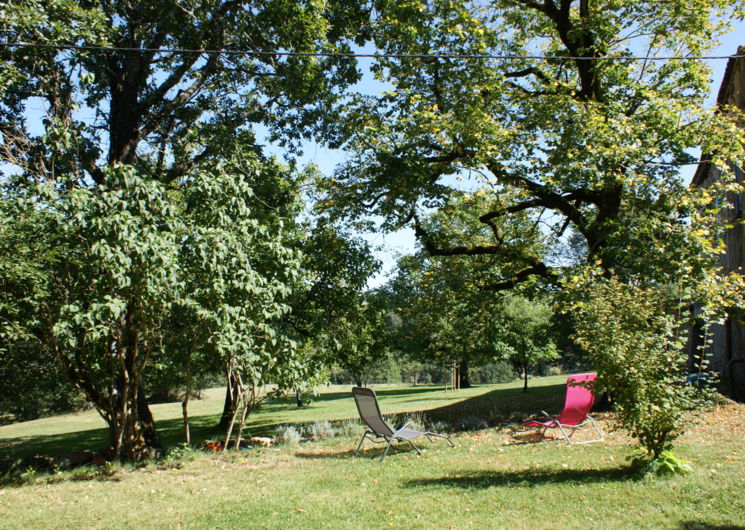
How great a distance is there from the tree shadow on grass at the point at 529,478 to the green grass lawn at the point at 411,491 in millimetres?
12

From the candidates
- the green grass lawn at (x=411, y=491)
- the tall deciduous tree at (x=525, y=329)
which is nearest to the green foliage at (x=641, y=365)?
the green grass lawn at (x=411, y=491)

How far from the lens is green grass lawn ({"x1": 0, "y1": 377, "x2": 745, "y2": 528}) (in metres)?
4.82

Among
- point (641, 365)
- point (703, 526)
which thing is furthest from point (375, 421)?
point (703, 526)

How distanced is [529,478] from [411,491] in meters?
1.46

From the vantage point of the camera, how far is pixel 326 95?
491 inches

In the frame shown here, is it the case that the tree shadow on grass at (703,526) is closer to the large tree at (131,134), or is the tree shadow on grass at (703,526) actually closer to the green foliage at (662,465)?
the green foliage at (662,465)

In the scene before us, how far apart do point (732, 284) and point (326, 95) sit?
9351 millimetres

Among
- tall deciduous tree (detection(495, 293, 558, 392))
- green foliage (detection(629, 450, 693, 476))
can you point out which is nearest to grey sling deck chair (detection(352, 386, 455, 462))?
green foliage (detection(629, 450, 693, 476))

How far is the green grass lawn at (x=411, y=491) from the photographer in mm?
4824

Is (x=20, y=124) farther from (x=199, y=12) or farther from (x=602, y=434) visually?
(x=602, y=434)

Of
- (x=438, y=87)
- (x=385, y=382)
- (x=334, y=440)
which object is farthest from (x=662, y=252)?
(x=385, y=382)

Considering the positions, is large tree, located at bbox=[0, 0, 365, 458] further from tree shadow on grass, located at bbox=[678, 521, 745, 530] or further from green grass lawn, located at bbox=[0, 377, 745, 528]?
tree shadow on grass, located at bbox=[678, 521, 745, 530]

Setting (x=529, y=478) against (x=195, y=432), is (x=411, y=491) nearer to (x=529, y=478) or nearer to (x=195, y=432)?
(x=529, y=478)

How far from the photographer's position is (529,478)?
244 inches
